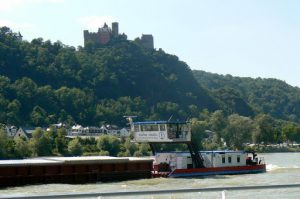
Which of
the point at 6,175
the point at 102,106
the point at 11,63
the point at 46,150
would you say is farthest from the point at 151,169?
the point at 11,63

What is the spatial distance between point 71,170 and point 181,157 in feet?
38.7

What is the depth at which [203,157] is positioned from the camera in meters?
56.5

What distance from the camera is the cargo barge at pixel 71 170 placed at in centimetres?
4316

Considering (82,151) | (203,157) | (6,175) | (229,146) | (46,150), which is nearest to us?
(6,175)

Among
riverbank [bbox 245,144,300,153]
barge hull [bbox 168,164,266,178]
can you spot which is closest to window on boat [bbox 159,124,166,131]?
barge hull [bbox 168,164,266,178]

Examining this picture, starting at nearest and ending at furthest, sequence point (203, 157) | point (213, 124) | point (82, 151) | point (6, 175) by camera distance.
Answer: point (6, 175) < point (203, 157) < point (82, 151) < point (213, 124)

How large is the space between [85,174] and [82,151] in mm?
53903

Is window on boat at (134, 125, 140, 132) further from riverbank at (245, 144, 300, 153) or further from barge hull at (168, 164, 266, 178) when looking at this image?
riverbank at (245, 144, 300, 153)

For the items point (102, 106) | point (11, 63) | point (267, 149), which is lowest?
point (267, 149)

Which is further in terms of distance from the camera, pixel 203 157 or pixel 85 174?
pixel 203 157

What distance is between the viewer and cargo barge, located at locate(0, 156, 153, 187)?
43.2 m

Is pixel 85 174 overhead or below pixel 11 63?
below

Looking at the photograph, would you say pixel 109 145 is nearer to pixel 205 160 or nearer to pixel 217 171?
pixel 205 160

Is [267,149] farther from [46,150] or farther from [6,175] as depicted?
[6,175]
